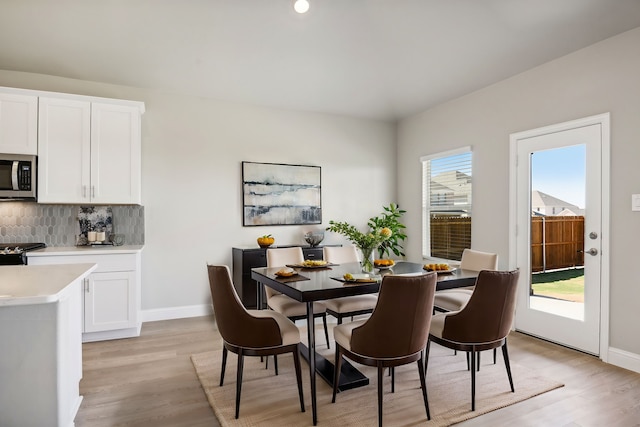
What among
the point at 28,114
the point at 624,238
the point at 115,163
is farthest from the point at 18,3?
the point at 624,238

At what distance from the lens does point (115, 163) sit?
12.9 ft

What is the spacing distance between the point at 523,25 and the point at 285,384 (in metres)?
3.36

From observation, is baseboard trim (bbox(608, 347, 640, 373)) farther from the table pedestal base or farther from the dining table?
the table pedestal base

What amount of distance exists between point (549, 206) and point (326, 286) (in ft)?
8.42

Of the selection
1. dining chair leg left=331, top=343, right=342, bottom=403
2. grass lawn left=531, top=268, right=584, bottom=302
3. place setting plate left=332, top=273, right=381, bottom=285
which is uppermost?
place setting plate left=332, top=273, right=381, bottom=285

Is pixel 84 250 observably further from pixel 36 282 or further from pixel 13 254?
pixel 36 282

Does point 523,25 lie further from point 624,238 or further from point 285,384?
point 285,384

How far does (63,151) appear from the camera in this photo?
3746 millimetres

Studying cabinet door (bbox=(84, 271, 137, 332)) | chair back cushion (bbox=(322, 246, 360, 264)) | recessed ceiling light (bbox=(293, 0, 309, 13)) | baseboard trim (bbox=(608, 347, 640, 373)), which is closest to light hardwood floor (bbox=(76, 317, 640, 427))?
baseboard trim (bbox=(608, 347, 640, 373))

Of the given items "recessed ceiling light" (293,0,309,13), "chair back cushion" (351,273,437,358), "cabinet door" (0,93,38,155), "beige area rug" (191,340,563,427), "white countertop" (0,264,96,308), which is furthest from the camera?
"cabinet door" (0,93,38,155)

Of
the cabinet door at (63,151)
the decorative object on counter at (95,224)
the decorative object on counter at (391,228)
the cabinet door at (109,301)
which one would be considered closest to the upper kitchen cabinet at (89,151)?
the cabinet door at (63,151)

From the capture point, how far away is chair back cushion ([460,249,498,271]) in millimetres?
3206

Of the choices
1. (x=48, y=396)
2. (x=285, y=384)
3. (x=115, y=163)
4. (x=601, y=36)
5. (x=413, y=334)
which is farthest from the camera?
(x=115, y=163)

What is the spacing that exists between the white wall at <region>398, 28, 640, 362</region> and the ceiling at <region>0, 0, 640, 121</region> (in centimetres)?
17
